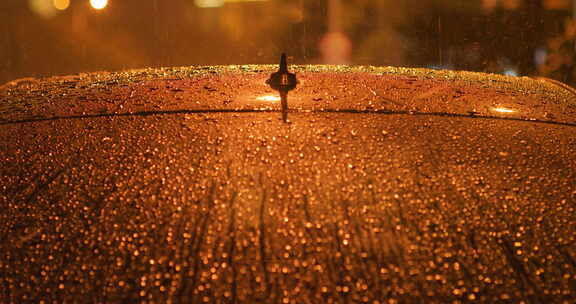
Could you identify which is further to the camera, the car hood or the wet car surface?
the car hood

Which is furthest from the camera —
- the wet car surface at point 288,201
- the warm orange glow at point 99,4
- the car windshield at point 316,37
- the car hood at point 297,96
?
the warm orange glow at point 99,4

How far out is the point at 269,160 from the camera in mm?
989

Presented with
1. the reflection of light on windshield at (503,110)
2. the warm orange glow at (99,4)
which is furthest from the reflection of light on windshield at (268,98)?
the warm orange glow at (99,4)

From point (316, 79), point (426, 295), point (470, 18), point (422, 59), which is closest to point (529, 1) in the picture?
point (470, 18)

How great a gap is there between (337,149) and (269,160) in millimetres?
156

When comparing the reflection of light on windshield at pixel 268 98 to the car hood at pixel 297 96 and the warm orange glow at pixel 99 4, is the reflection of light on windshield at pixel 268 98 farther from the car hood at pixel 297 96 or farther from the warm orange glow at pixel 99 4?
the warm orange glow at pixel 99 4

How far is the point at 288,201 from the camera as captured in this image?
88 cm

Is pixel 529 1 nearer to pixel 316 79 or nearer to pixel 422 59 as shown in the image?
pixel 422 59

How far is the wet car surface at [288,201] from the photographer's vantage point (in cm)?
75

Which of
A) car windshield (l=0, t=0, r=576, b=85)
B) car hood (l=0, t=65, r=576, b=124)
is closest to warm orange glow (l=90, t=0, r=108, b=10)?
car windshield (l=0, t=0, r=576, b=85)

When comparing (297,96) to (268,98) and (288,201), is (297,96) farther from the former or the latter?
(288,201)

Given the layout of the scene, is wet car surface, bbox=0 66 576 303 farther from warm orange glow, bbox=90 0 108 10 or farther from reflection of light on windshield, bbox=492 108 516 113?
warm orange glow, bbox=90 0 108 10

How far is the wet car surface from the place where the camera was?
75 cm

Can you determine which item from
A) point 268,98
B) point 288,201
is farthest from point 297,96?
point 288,201
